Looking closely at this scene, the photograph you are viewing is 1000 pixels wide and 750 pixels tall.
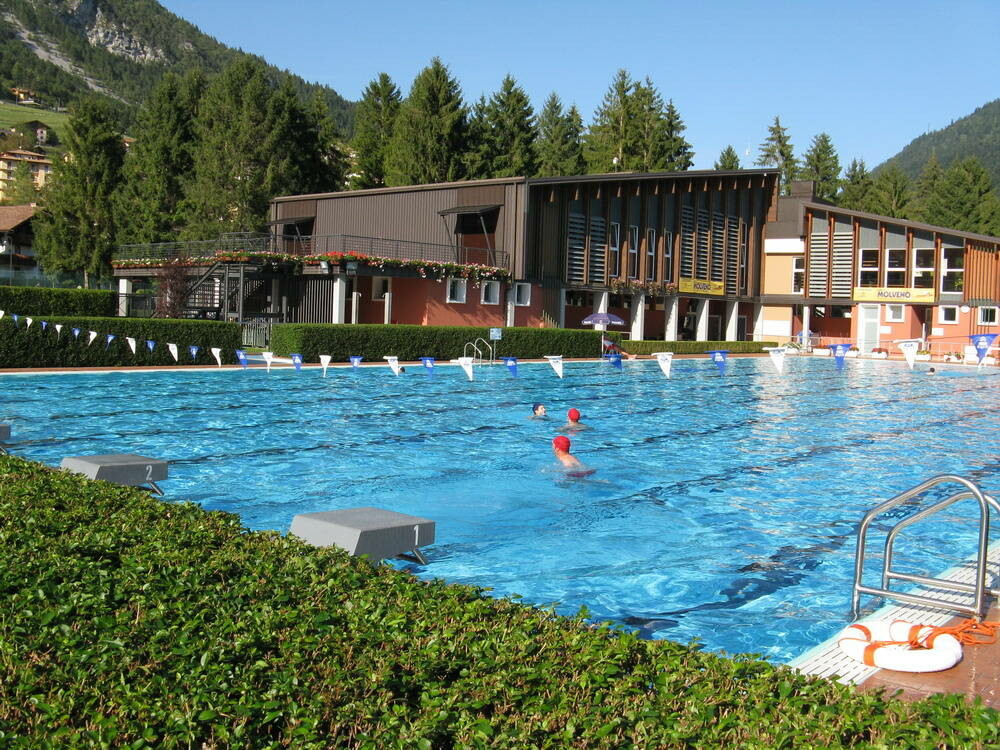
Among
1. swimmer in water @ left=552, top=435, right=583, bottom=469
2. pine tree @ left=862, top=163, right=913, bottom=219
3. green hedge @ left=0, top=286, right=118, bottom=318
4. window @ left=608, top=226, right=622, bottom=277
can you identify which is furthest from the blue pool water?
pine tree @ left=862, top=163, right=913, bottom=219

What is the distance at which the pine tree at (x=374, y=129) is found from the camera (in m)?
66.6

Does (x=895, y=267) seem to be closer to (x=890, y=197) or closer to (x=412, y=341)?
(x=890, y=197)

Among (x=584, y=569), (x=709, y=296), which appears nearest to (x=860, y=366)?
(x=709, y=296)

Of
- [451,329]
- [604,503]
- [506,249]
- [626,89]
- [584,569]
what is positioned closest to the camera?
[584,569]

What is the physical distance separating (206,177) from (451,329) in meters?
31.1

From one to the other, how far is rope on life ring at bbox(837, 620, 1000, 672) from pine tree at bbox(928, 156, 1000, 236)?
8155 cm

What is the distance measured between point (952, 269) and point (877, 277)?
12.4 feet

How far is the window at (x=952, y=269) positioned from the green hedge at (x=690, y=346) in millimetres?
9747

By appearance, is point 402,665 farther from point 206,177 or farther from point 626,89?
point 626,89

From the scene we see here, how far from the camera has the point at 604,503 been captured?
11016 mm

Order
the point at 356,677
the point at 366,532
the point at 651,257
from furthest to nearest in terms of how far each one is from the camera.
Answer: the point at 651,257 → the point at 366,532 → the point at 356,677

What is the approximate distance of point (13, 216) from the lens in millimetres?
69500

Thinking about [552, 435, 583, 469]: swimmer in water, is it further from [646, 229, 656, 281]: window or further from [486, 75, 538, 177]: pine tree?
[486, 75, 538, 177]: pine tree

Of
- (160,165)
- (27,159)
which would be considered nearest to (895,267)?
(160,165)
